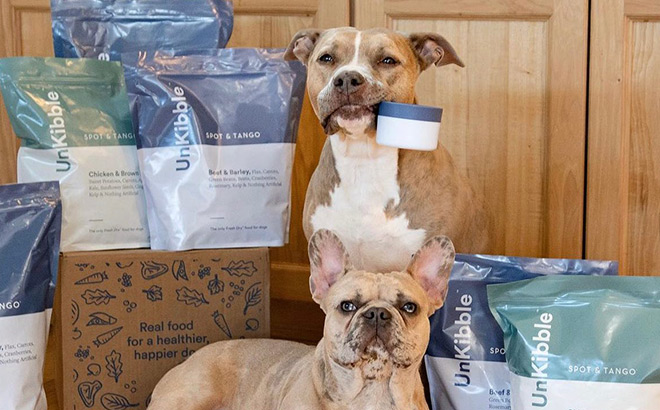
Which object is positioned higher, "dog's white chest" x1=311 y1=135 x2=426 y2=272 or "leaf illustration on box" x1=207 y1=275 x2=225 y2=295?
"dog's white chest" x1=311 y1=135 x2=426 y2=272

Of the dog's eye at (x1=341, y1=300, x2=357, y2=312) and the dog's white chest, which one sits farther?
the dog's white chest

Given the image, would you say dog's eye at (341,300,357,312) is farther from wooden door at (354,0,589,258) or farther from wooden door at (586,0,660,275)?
wooden door at (586,0,660,275)

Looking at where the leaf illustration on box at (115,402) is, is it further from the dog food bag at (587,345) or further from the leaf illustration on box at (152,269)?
the dog food bag at (587,345)

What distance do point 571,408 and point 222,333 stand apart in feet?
2.97

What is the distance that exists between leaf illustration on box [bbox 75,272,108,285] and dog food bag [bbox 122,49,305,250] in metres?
0.15

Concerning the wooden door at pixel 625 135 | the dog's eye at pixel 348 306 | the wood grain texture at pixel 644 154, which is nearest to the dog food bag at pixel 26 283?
the dog's eye at pixel 348 306

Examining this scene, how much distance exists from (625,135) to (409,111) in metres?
0.93

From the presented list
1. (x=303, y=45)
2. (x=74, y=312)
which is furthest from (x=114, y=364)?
(x=303, y=45)

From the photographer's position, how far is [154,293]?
90.0 inches

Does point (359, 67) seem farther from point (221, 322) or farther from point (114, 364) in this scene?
point (114, 364)

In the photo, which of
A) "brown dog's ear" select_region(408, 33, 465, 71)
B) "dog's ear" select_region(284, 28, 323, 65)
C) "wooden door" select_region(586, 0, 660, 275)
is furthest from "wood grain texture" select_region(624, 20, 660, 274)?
"dog's ear" select_region(284, 28, 323, 65)

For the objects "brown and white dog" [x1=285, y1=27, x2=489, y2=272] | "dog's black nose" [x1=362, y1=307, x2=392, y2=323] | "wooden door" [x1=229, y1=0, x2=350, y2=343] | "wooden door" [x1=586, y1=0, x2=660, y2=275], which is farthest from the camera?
"wooden door" [x1=229, y1=0, x2=350, y2=343]

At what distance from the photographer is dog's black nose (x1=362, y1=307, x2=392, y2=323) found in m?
1.74

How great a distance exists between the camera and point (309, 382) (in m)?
1.92
